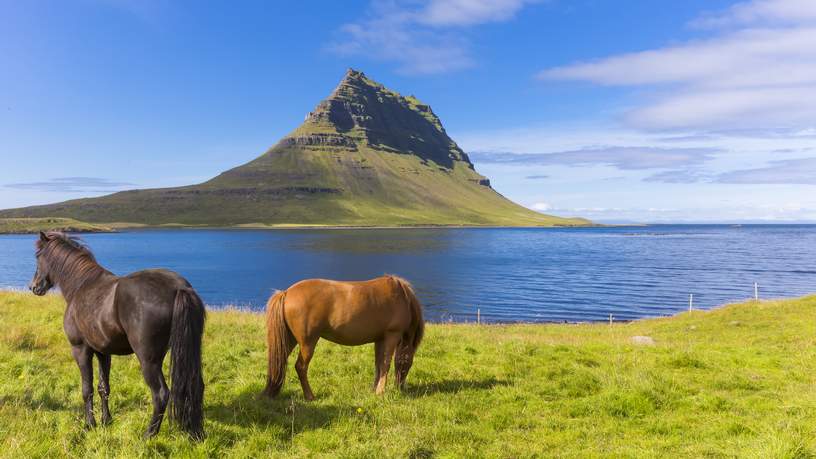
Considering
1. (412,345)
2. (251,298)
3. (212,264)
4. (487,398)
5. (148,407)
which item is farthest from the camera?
(212,264)

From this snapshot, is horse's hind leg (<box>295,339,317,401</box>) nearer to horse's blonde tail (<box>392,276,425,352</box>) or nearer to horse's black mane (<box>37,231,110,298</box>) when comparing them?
horse's blonde tail (<box>392,276,425,352</box>)

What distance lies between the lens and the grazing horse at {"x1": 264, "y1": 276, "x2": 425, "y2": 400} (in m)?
8.31

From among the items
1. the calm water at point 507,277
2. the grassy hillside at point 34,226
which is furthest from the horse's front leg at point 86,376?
the grassy hillside at point 34,226

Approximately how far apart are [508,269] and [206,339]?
6311 centimetres

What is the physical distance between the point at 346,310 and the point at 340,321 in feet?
0.70

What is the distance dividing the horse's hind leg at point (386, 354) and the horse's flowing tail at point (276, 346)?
167 centimetres

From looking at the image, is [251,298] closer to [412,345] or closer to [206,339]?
[206,339]

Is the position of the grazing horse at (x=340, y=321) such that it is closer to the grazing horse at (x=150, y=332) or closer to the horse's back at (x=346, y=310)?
the horse's back at (x=346, y=310)

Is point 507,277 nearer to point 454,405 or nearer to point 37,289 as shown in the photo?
point 454,405

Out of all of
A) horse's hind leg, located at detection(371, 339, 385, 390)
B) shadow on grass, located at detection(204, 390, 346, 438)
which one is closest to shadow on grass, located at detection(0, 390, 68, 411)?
shadow on grass, located at detection(204, 390, 346, 438)

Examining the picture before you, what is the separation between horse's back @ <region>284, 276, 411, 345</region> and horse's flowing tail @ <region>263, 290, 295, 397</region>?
0.14 metres

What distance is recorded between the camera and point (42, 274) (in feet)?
24.8

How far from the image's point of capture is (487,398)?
8.60m

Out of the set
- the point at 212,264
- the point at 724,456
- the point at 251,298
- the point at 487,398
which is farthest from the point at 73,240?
the point at 212,264
